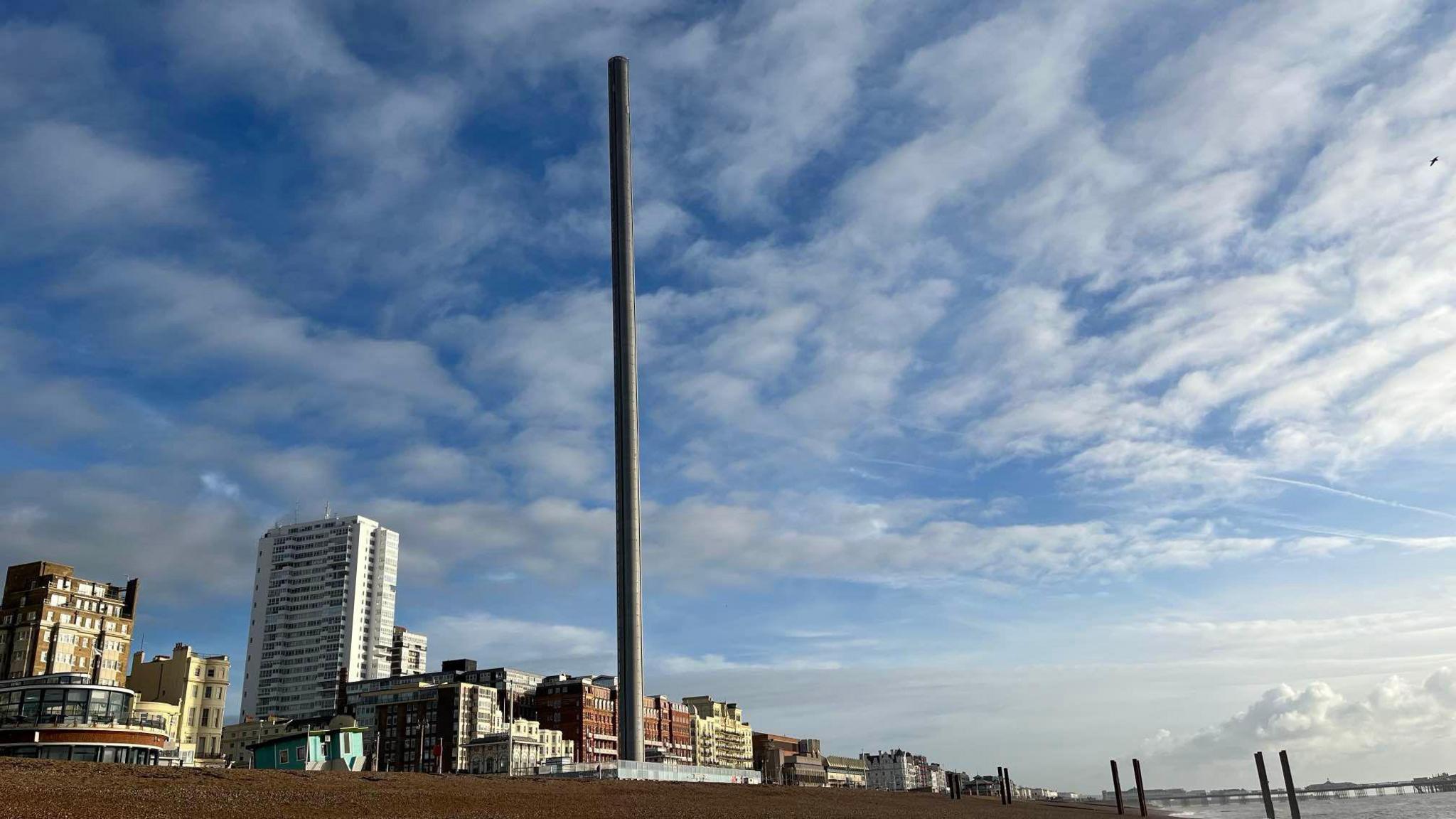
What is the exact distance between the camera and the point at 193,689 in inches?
5290

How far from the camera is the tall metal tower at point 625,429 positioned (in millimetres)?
79812

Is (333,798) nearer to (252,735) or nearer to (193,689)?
(193,689)

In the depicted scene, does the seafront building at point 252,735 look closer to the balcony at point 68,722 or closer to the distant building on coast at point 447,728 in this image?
the distant building on coast at point 447,728

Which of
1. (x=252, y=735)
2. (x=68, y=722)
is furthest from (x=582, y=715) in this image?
(x=68, y=722)

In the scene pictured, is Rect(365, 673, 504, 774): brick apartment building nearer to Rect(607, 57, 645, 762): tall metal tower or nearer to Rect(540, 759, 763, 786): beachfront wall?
Rect(540, 759, 763, 786): beachfront wall

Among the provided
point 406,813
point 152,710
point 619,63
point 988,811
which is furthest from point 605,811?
point 152,710

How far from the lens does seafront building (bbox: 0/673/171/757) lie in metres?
56.9

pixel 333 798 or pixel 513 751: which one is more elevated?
pixel 513 751

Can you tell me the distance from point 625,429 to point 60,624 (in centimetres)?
8820

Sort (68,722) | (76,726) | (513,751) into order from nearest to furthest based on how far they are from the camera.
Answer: (76,726), (68,722), (513,751)

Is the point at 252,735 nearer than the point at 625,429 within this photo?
No

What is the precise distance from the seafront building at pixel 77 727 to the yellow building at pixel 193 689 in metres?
69.7

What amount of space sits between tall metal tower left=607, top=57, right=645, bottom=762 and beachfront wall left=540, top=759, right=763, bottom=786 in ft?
8.17

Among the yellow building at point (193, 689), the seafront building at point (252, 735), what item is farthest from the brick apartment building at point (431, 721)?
the yellow building at point (193, 689)
